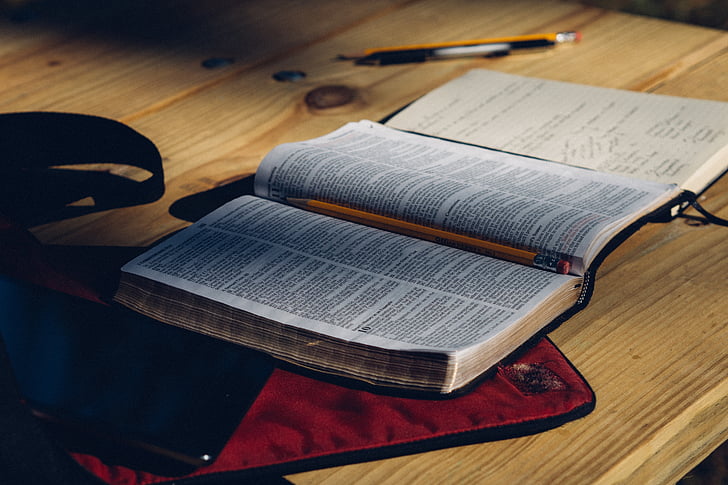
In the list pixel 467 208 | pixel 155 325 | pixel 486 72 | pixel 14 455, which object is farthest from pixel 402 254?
pixel 486 72

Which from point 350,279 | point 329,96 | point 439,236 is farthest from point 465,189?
point 329,96

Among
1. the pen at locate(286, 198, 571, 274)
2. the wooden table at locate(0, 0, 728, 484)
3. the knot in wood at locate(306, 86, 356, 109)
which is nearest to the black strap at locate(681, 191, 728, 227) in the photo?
the wooden table at locate(0, 0, 728, 484)

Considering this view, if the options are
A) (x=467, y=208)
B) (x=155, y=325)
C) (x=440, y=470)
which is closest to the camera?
(x=440, y=470)

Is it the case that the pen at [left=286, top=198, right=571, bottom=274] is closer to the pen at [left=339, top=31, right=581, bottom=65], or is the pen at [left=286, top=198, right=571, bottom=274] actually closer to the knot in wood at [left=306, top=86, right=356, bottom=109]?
the knot in wood at [left=306, top=86, right=356, bottom=109]

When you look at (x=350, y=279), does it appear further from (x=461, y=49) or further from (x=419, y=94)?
(x=461, y=49)

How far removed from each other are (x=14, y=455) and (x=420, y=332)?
0.28 meters

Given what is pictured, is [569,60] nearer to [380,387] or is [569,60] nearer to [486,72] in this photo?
[486,72]

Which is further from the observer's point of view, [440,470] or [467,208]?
[467,208]

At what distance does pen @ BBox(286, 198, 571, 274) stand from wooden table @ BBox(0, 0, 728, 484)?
0.05 meters

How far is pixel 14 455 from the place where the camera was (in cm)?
56

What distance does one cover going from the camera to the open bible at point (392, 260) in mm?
601

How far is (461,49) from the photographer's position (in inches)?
48.6

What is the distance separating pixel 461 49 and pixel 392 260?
61 cm

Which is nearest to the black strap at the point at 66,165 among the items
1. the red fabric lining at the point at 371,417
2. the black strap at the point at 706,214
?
the red fabric lining at the point at 371,417
